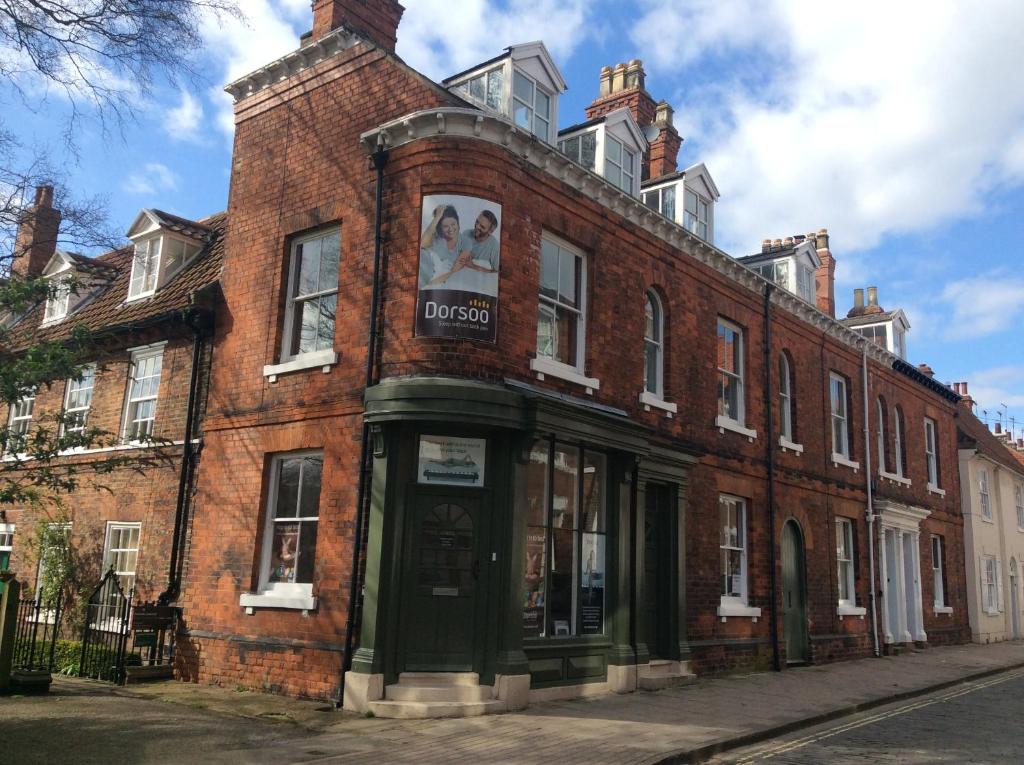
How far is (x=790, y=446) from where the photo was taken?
18.9m

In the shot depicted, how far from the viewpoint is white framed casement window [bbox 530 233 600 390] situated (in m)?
13.1

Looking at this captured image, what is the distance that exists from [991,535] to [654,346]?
20.6 m

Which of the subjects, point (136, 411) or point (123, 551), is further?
point (136, 411)

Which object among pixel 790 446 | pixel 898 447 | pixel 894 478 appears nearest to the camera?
pixel 790 446

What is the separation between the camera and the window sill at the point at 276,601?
460 inches

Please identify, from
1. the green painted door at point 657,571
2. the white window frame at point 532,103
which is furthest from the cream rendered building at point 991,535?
the white window frame at point 532,103

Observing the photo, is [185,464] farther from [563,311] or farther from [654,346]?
[654,346]

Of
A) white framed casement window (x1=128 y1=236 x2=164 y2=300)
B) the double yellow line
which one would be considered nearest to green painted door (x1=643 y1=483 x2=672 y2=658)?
the double yellow line

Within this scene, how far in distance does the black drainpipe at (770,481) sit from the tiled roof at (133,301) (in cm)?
1100

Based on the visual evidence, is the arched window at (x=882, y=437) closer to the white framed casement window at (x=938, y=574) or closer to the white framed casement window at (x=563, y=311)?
the white framed casement window at (x=938, y=574)

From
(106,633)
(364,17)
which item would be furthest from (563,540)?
(364,17)

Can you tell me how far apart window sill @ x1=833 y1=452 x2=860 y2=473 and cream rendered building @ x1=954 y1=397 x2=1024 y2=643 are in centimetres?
934

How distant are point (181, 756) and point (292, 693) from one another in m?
3.40

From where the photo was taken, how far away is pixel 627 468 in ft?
44.9
